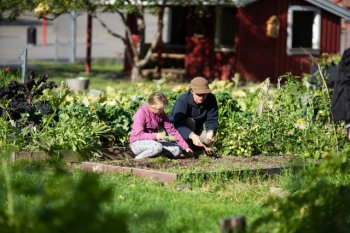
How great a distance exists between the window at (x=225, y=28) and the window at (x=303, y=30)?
1740 millimetres

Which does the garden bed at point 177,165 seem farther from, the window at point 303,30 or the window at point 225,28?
the window at point 225,28

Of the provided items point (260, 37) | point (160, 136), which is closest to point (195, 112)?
point (160, 136)

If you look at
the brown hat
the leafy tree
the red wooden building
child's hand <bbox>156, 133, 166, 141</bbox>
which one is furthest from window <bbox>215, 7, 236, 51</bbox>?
child's hand <bbox>156, 133, 166, 141</bbox>

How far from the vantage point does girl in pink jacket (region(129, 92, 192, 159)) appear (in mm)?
11091

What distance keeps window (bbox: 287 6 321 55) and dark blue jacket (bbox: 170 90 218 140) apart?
16.9m

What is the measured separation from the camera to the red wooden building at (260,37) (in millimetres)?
28219

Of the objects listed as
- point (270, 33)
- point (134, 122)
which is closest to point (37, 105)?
point (134, 122)

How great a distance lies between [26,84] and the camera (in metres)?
11.9

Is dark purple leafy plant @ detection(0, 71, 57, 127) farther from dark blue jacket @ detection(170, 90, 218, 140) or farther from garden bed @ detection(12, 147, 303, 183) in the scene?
dark blue jacket @ detection(170, 90, 218, 140)

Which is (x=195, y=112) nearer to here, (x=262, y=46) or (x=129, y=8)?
(x=129, y=8)

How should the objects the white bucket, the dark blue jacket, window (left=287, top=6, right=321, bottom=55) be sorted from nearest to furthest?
the dark blue jacket → the white bucket → window (left=287, top=6, right=321, bottom=55)

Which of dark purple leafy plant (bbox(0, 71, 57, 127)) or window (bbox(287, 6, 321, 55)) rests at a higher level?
window (bbox(287, 6, 321, 55))

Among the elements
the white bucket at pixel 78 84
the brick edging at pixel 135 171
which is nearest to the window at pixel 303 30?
the white bucket at pixel 78 84

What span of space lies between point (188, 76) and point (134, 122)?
60.0ft
